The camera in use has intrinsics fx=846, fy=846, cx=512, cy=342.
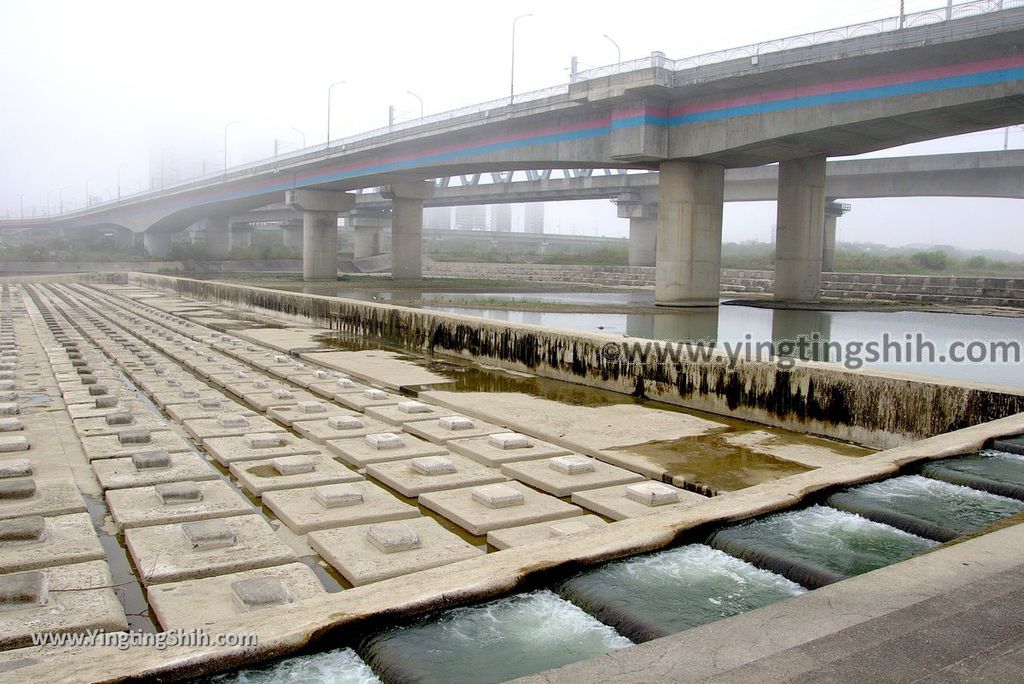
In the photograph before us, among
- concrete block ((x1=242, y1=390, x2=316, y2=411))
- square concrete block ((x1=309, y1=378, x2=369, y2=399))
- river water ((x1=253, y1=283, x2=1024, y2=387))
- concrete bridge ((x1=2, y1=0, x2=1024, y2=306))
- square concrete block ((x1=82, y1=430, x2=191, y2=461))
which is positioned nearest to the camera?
square concrete block ((x1=82, y1=430, x2=191, y2=461))

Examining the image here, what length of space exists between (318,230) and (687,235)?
114 feet

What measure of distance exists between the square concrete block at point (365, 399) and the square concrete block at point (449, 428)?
131cm

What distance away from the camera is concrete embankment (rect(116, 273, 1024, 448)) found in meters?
8.49

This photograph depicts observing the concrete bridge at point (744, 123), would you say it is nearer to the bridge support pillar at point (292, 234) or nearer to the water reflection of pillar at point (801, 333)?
the water reflection of pillar at point (801, 333)

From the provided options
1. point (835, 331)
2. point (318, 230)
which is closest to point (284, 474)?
point (835, 331)

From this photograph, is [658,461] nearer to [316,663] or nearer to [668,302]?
[316,663]

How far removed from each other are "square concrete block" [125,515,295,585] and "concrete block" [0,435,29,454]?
10.2 feet

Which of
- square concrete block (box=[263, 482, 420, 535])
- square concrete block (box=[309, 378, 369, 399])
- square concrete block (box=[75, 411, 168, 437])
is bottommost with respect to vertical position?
square concrete block (box=[263, 482, 420, 535])

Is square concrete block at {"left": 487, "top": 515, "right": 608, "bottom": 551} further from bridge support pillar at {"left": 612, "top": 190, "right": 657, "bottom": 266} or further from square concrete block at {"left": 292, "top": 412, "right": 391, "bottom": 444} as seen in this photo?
bridge support pillar at {"left": 612, "top": 190, "right": 657, "bottom": 266}

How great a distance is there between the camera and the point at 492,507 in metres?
6.40

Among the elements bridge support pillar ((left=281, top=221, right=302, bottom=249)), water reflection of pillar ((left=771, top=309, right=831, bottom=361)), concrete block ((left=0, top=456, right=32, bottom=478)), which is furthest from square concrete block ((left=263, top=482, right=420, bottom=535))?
bridge support pillar ((left=281, top=221, right=302, bottom=249))

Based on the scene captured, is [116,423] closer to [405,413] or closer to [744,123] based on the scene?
[405,413]

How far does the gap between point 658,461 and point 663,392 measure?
11.7 ft

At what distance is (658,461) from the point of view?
796 cm
